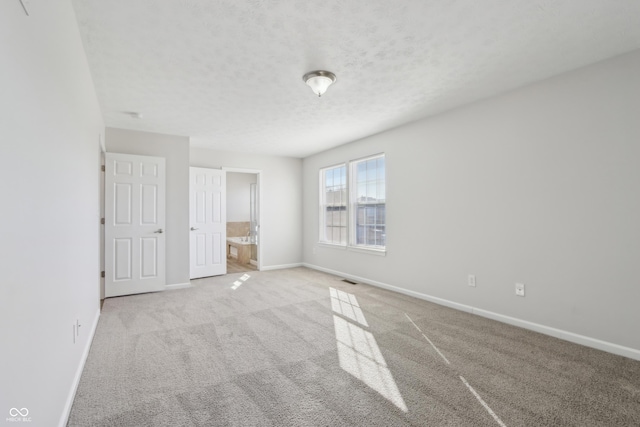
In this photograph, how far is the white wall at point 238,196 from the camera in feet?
29.6

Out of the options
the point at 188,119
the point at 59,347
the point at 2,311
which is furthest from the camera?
the point at 188,119

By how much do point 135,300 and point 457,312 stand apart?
4336 millimetres

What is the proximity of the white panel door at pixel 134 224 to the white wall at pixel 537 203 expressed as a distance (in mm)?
3765

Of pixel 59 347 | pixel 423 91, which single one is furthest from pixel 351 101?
pixel 59 347

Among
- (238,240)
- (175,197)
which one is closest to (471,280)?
(175,197)

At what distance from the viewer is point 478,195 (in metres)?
3.62

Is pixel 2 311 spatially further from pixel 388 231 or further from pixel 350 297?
pixel 388 231

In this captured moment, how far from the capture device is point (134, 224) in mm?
4609

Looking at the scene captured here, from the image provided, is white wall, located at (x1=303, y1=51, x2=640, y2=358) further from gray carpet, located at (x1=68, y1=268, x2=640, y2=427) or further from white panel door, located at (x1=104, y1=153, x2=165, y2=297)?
white panel door, located at (x1=104, y1=153, x2=165, y2=297)

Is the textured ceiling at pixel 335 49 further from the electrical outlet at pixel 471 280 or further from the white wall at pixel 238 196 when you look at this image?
the white wall at pixel 238 196

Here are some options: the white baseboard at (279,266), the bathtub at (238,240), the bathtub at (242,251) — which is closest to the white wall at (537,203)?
the white baseboard at (279,266)

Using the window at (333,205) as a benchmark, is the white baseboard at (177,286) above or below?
below

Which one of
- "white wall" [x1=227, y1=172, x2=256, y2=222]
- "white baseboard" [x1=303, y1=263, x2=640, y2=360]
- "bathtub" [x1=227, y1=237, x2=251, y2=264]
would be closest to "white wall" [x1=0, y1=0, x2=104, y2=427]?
"white baseboard" [x1=303, y1=263, x2=640, y2=360]

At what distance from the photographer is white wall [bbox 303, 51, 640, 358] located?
8.52 feet
